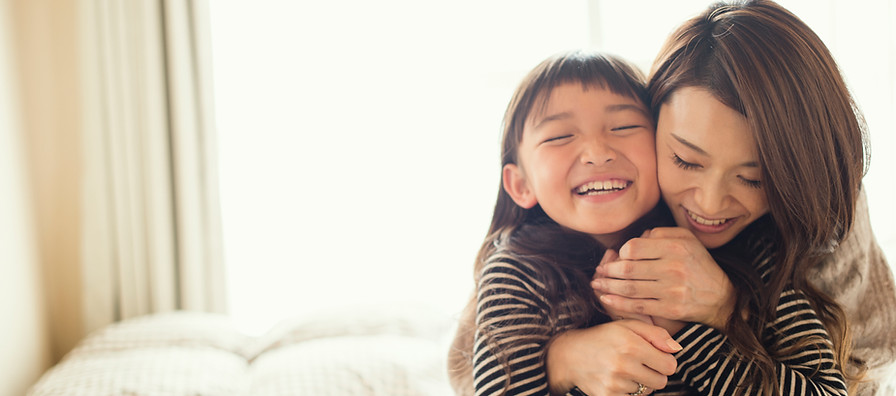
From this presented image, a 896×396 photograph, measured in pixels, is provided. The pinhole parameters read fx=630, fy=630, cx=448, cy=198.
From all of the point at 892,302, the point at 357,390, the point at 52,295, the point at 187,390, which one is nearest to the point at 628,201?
the point at 892,302

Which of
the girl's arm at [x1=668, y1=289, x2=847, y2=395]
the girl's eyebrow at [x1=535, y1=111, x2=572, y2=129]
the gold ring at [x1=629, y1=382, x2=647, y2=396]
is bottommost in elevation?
the gold ring at [x1=629, y1=382, x2=647, y2=396]

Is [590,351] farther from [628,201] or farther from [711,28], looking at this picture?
[711,28]

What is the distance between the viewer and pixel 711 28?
0.87 meters

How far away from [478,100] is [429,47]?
0.31 metres

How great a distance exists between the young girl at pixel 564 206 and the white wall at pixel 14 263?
1.69m

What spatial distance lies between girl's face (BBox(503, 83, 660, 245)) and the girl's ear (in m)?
0.05

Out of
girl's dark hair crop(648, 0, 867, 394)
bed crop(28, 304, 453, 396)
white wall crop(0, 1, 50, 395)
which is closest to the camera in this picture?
girl's dark hair crop(648, 0, 867, 394)

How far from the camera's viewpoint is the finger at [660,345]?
0.80 metres

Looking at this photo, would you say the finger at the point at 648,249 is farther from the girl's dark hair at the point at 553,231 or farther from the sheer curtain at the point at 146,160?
the sheer curtain at the point at 146,160

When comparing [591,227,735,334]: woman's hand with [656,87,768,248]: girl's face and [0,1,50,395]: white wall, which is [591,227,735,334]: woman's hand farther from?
[0,1,50,395]: white wall

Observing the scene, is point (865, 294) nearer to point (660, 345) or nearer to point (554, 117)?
point (660, 345)

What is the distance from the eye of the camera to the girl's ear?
102cm

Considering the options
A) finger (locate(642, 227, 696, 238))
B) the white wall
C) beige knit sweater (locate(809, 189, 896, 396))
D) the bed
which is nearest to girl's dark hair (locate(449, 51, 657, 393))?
finger (locate(642, 227, 696, 238))

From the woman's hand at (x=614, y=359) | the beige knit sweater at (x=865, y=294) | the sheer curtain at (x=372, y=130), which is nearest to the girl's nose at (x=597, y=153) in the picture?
the woman's hand at (x=614, y=359)
